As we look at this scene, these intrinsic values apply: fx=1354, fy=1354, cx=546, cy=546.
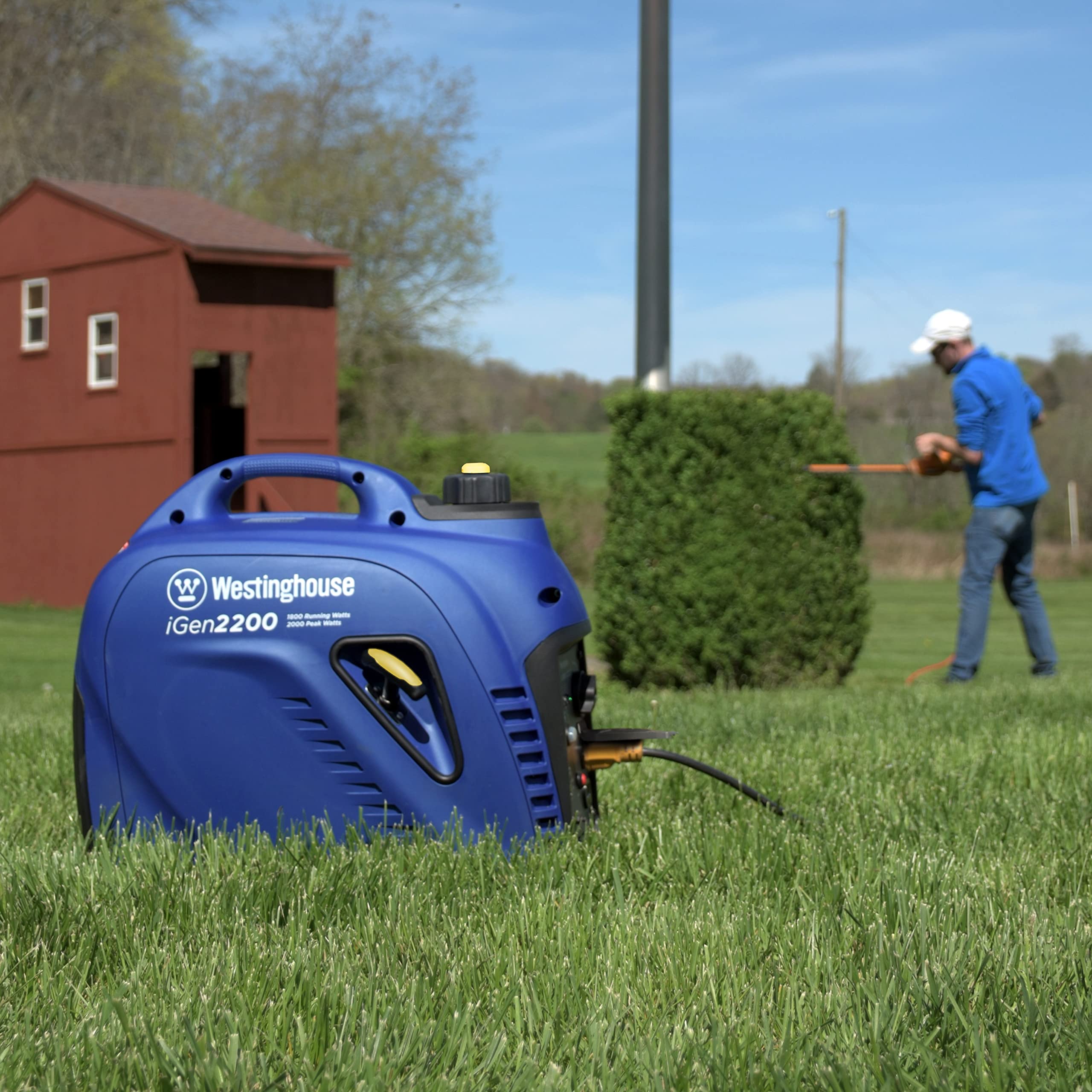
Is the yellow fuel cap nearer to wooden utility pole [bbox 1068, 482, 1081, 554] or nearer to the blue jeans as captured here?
the blue jeans

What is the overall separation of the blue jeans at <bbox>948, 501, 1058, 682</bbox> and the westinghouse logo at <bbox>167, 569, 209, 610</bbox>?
17.4 feet

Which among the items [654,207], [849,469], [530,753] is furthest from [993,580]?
[530,753]

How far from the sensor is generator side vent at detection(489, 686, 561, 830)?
9.70 ft

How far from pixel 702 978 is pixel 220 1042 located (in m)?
0.79

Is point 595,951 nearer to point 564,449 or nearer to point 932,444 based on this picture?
point 932,444

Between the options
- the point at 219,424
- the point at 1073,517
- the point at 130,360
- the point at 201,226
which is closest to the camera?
the point at 130,360

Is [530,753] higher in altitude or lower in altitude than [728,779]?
higher

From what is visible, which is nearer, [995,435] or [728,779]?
[728,779]

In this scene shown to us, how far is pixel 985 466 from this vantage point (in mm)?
7605

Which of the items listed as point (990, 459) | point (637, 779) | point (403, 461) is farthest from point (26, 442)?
point (637, 779)

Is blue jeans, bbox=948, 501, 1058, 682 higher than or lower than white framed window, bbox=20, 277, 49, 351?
lower

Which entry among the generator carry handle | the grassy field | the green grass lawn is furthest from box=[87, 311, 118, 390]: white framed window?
the green grass lawn

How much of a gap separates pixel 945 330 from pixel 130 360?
13587mm

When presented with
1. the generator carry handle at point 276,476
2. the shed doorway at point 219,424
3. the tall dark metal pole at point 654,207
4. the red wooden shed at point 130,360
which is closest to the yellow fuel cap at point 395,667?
the generator carry handle at point 276,476
